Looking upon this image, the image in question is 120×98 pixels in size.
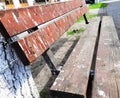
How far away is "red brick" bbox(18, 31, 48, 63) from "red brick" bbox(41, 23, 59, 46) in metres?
0.09

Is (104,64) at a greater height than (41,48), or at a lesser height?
lesser

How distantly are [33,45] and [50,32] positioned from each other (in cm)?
41

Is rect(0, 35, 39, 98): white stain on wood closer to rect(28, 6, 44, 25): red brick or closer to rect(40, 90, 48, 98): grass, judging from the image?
rect(28, 6, 44, 25): red brick

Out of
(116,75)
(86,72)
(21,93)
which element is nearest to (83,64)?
(86,72)

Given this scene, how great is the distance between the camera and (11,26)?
100 centimetres

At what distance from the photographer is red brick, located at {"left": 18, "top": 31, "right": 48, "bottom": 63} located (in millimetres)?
1037

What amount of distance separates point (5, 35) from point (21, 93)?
431 mm

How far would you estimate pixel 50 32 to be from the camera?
1.52 metres

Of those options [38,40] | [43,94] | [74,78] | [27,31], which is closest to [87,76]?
[74,78]

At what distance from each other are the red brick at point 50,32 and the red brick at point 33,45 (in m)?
0.09

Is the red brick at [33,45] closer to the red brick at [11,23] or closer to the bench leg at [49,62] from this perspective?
the red brick at [11,23]

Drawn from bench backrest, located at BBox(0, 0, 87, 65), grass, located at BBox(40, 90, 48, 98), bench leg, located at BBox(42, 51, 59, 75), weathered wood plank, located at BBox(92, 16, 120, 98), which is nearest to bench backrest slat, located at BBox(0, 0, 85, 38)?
bench backrest, located at BBox(0, 0, 87, 65)

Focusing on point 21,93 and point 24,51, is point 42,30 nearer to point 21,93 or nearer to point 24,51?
point 24,51

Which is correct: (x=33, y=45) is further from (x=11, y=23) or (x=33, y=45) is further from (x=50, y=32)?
(x=50, y=32)
